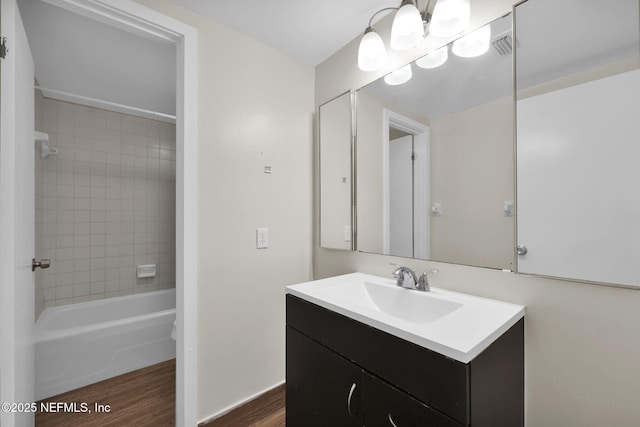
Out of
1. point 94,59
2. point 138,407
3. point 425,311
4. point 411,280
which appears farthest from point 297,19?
point 138,407

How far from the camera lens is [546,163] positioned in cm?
89

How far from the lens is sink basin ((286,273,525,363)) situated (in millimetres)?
701

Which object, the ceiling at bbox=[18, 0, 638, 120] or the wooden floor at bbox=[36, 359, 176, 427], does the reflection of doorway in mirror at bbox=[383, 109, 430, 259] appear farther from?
the wooden floor at bbox=[36, 359, 176, 427]

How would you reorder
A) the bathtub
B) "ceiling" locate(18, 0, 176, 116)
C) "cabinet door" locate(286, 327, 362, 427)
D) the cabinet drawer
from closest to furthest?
1. the cabinet drawer
2. "cabinet door" locate(286, 327, 362, 427)
3. "ceiling" locate(18, 0, 176, 116)
4. the bathtub

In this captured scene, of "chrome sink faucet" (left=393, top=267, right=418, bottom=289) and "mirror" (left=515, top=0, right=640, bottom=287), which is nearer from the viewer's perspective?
"mirror" (left=515, top=0, right=640, bottom=287)

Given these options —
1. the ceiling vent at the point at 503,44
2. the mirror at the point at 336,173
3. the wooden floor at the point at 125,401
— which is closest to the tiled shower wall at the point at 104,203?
the wooden floor at the point at 125,401

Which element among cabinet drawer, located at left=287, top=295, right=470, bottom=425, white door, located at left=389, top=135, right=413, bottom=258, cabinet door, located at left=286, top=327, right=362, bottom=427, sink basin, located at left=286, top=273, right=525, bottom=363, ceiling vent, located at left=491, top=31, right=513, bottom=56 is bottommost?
cabinet door, located at left=286, top=327, right=362, bottom=427

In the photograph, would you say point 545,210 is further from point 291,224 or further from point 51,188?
point 51,188

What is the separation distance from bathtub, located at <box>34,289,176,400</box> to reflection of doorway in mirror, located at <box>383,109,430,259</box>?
200 centimetres

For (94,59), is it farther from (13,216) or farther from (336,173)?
(336,173)

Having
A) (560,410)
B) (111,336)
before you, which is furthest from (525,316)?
(111,336)

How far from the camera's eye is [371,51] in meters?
1.35

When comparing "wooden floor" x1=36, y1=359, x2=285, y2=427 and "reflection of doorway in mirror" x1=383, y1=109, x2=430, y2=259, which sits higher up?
"reflection of doorway in mirror" x1=383, y1=109, x2=430, y2=259

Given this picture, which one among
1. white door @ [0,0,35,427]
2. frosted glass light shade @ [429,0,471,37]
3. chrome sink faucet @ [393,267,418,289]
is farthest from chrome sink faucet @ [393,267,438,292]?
white door @ [0,0,35,427]
